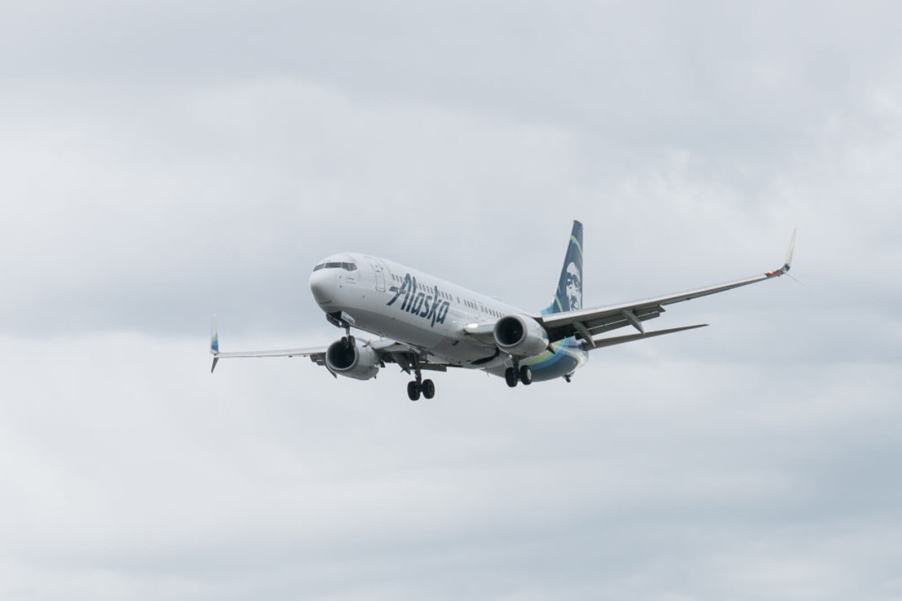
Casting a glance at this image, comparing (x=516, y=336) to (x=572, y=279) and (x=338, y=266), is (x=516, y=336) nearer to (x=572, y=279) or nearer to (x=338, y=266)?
(x=338, y=266)

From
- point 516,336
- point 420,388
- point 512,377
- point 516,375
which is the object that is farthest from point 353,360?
point 516,336

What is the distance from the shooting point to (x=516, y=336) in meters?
64.1

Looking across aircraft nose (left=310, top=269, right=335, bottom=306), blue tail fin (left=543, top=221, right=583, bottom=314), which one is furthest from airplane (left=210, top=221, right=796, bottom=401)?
blue tail fin (left=543, top=221, right=583, bottom=314)

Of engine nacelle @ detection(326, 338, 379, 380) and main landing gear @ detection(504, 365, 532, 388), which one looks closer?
main landing gear @ detection(504, 365, 532, 388)

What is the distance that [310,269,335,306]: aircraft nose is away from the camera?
5859cm

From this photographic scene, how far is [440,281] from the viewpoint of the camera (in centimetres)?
6469

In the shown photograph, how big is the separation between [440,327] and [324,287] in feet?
21.1

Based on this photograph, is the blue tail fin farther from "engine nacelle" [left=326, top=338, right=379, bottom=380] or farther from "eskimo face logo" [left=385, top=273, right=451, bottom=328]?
"eskimo face logo" [left=385, top=273, right=451, bottom=328]

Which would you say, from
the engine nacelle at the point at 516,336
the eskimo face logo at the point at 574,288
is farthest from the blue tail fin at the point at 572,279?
the engine nacelle at the point at 516,336

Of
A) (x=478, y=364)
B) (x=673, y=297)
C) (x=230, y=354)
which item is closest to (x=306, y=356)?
(x=230, y=354)

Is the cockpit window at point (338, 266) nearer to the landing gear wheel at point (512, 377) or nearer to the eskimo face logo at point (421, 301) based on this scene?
the eskimo face logo at point (421, 301)

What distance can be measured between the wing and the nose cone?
11.9 meters

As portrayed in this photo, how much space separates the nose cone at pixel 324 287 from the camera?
58.6 metres

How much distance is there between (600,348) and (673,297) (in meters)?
7.63
